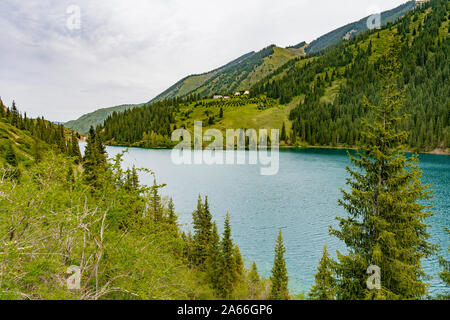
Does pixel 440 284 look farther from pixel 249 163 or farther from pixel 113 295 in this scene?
pixel 249 163

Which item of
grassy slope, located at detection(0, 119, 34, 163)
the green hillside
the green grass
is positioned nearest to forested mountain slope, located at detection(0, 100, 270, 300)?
grassy slope, located at detection(0, 119, 34, 163)

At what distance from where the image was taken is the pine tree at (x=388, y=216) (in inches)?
424

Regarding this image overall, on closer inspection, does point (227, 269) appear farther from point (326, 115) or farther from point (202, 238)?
point (326, 115)

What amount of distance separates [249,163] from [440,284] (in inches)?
2895

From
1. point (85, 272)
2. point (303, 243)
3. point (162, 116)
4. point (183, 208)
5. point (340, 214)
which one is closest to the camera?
point (85, 272)

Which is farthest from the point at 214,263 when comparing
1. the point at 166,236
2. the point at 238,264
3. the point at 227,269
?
the point at 166,236

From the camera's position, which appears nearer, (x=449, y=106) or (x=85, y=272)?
(x=85, y=272)

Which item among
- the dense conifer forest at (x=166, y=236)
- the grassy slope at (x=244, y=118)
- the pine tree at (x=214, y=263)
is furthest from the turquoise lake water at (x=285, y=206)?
the grassy slope at (x=244, y=118)

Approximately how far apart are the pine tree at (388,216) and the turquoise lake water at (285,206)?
11.8 metres

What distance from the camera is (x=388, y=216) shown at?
450 inches

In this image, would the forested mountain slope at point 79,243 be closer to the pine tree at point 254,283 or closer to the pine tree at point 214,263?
the pine tree at point 214,263

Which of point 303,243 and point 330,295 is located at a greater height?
point 330,295

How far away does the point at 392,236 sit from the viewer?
1066 centimetres
